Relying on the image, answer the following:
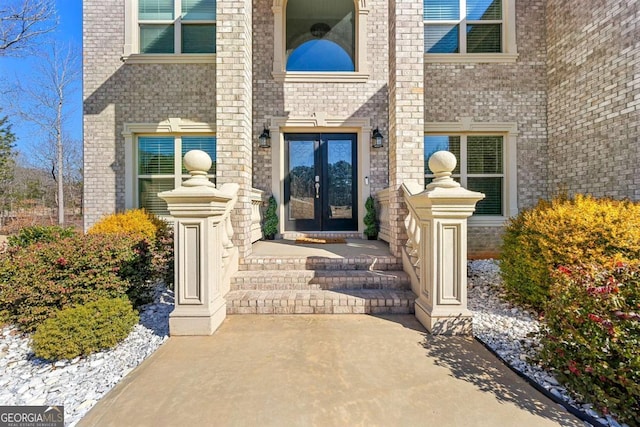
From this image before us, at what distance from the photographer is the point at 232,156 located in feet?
13.4

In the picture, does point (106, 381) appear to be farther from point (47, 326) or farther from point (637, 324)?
point (637, 324)

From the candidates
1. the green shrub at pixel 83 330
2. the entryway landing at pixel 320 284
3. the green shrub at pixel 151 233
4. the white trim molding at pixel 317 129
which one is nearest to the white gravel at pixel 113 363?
the green shrub at pixel 83 330

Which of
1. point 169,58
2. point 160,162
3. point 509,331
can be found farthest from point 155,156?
point 509,331

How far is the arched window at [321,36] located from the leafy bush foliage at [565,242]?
5060 millimetres

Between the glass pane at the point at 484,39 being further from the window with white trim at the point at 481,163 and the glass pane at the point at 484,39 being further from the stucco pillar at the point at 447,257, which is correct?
the stucco pillar at the point at 447,257

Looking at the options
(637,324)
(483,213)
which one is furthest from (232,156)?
(483,213)

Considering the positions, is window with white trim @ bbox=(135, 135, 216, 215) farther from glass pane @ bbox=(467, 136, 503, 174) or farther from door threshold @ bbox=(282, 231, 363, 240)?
glass pane @ bbox=(467, 136, 503, 174)

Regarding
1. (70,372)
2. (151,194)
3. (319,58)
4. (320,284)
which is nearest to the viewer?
(70,372)

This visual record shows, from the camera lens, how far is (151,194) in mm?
6492

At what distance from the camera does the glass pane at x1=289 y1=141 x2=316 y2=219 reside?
21.2 feet

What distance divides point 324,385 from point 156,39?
7529mm

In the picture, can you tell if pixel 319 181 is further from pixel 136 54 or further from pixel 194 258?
pixel 136 54

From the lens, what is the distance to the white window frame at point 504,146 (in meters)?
6.28

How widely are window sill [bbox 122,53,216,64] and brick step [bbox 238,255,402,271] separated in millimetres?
4704
